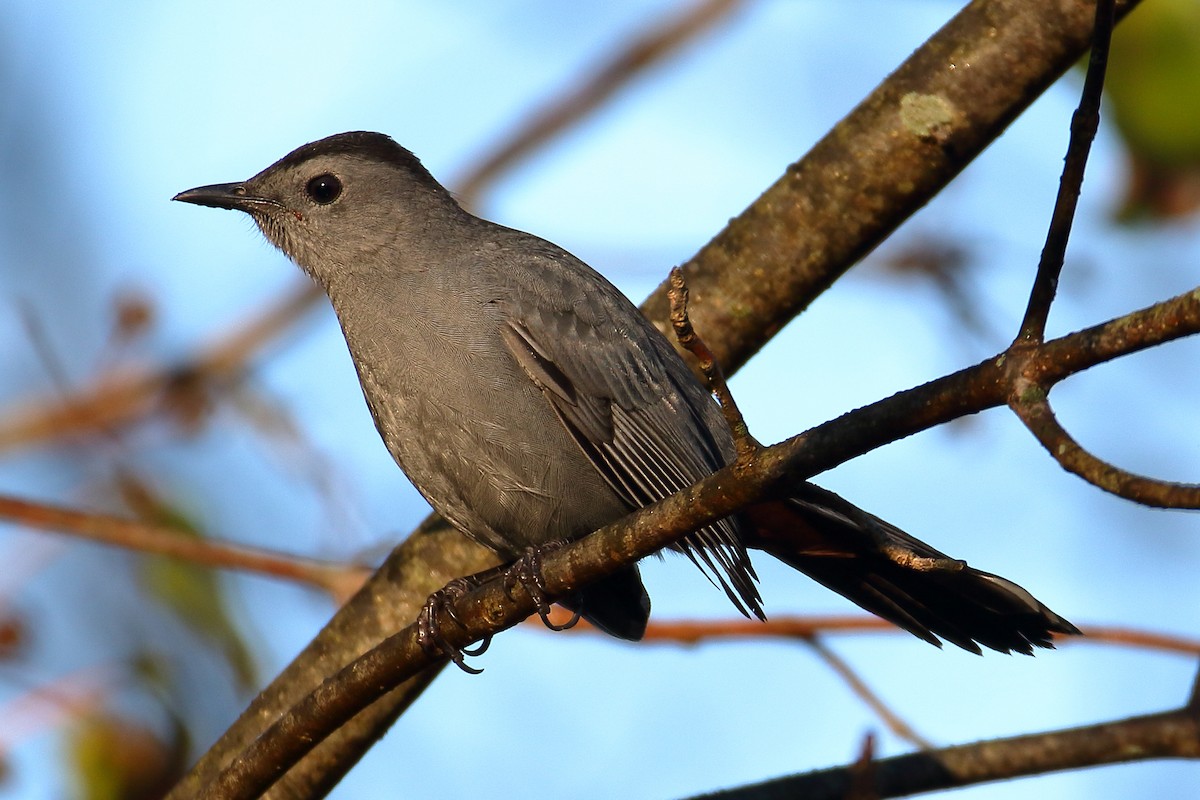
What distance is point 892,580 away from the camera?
3.93 m

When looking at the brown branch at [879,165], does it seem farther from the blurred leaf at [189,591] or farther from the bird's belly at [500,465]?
the blurred leaf at [189,591]

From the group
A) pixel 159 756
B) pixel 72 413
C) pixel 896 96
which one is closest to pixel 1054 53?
pixel 896 96

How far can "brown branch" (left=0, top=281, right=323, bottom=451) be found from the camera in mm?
5340

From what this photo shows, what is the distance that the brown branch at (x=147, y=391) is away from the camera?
534cm

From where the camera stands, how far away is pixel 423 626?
3.29 meters

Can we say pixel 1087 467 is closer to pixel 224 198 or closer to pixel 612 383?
pixel 612 383

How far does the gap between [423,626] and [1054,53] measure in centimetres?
241

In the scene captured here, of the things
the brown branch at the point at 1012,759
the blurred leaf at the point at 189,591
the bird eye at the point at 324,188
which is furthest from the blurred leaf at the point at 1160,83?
the blurred leaf at the point at 189,591

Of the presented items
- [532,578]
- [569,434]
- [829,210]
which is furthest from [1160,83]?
[532,578]

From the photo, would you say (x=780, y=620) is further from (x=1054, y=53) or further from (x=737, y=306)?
(x=1054, y=53)

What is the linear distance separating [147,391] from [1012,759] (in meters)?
3.71

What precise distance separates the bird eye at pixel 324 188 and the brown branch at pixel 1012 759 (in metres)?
2.58

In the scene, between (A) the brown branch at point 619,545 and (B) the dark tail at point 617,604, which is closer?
(A) the brown branch at point 619,545

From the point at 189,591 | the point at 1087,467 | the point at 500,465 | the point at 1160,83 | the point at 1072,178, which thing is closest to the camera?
the point at 1087,467
